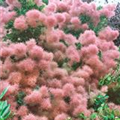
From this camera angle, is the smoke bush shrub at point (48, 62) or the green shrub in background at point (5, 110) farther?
the smoke bush shrub at point (48, 62)

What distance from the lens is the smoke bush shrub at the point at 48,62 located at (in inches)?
88.4

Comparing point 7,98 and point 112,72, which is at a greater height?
point 112,72

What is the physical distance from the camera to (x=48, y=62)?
238 centimetres

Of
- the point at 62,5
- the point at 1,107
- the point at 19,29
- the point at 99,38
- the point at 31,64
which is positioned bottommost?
the point at 1,107

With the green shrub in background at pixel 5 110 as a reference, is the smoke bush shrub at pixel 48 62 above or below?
above

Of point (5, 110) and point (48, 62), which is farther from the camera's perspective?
point (48, 62)

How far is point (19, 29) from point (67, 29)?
0.70 metres

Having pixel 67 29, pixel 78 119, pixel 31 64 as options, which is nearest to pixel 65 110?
pixel 78 119

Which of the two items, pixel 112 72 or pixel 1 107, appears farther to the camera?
pixel 112 72

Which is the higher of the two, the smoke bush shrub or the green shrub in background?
the smoke bush shrub

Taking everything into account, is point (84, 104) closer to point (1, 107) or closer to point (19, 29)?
point (1, 107)

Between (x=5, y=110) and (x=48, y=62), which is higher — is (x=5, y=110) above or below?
below

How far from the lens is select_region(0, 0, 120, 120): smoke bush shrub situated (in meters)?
2.24

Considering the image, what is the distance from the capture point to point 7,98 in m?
2.21
